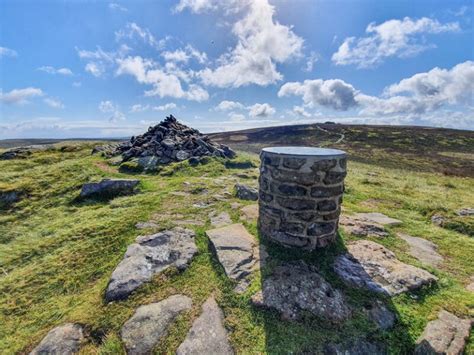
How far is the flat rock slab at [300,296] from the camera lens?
3.99 m

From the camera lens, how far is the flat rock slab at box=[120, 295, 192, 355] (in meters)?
3.59

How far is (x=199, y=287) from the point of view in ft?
14.8

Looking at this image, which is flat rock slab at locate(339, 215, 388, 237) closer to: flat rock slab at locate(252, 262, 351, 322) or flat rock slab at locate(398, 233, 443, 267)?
flat rock slab at locate(398, 233, 443, 267)

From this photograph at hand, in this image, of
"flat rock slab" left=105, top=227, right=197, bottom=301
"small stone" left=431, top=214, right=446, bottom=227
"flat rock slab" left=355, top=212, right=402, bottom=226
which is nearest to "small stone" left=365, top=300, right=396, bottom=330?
"flat rock slab" left=105, top=227, right=197, bottom=301

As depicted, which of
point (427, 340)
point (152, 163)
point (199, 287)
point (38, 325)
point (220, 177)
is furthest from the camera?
point (152, 163)

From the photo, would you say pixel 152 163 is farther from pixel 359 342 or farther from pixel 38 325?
pixel 359 342

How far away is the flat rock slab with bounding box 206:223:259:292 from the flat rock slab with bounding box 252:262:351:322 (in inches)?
17.0

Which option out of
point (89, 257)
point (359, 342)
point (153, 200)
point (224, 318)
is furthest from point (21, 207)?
point (359, 342)

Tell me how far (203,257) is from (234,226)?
54.0 inches

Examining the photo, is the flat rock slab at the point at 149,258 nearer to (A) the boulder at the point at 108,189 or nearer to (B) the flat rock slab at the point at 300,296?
(B) the flat rock slab at the point at 300,296

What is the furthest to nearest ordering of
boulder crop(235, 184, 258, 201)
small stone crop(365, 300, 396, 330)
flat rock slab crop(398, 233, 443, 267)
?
1. boulder crop(235, 184, 258, 201)
2. flat rock slab crop(398, 233, 443, 267)
3. small stone crop(365, 300, 396, 330)

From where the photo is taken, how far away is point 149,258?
203 inches

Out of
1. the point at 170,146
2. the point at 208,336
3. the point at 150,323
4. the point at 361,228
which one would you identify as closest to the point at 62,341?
the point at 150,323

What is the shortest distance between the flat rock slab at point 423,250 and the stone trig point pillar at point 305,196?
1921 millimetres
